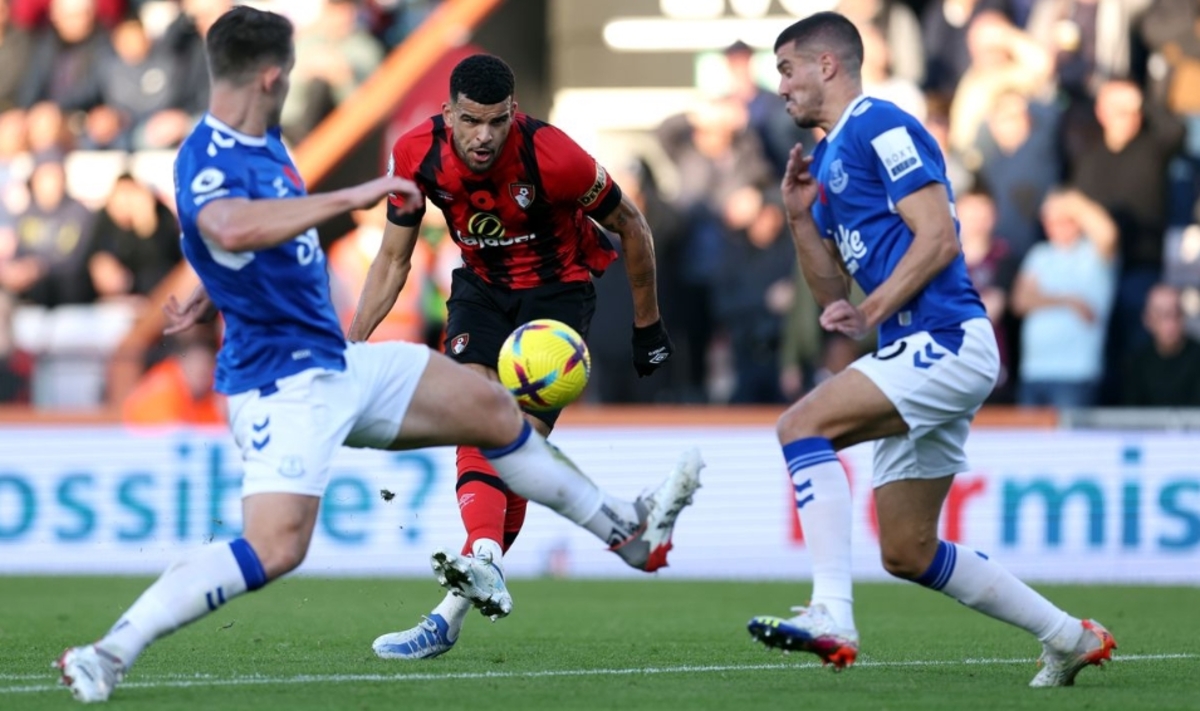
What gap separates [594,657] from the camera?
28.5 ft

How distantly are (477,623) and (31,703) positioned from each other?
14.4 feet

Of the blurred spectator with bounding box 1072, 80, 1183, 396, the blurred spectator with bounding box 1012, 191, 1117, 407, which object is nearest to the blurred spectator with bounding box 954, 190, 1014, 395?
the blurred spectator with bounding box 1012, 191, 1117, 407

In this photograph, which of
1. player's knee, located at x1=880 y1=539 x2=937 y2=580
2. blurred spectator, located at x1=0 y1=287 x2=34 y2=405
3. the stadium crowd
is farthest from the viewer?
blurred spectator, located at x1=0 y1=287 x2=34 y2=405

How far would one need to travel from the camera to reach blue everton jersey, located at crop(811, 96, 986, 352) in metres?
7.44

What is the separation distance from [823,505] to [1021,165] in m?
9.63

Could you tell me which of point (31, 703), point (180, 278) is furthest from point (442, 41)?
point (31, 703)

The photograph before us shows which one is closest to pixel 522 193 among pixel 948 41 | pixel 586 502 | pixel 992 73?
pixel 586 502

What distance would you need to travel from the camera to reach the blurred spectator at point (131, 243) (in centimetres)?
1814

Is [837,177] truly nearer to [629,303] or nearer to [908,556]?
[908,556]

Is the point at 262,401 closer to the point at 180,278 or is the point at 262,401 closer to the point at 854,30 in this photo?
the point at 854,30

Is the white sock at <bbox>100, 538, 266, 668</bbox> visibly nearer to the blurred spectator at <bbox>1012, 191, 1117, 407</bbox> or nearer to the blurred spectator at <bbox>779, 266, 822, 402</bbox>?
the blurred spectator at <bbox>779, 266, 822, 402</bbox>

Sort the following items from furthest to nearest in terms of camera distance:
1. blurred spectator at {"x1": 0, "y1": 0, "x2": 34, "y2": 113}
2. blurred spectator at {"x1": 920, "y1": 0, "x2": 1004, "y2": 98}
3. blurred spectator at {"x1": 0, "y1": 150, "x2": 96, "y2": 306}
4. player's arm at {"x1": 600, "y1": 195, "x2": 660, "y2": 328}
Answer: blurred spectator at {"x1": 0, "y1": 0, "x2": 34, "y2": 113} < blurred spectator at {"x1": 0, "y1": 150, "x2": 96, "y2": 306} < blurred spectator at {"x1": 920, "y1": 0, "x2": 1004, "y2": 98} < player's arm at {"x1": 600, "y1": 195, "x2": 660, "y2": 328}

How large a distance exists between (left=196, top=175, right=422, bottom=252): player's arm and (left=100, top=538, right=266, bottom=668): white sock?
3.27 ft

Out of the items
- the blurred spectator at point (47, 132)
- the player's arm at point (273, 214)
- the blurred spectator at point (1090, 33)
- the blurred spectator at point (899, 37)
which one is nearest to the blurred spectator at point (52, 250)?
the blurred spectator at point (47, 132)
